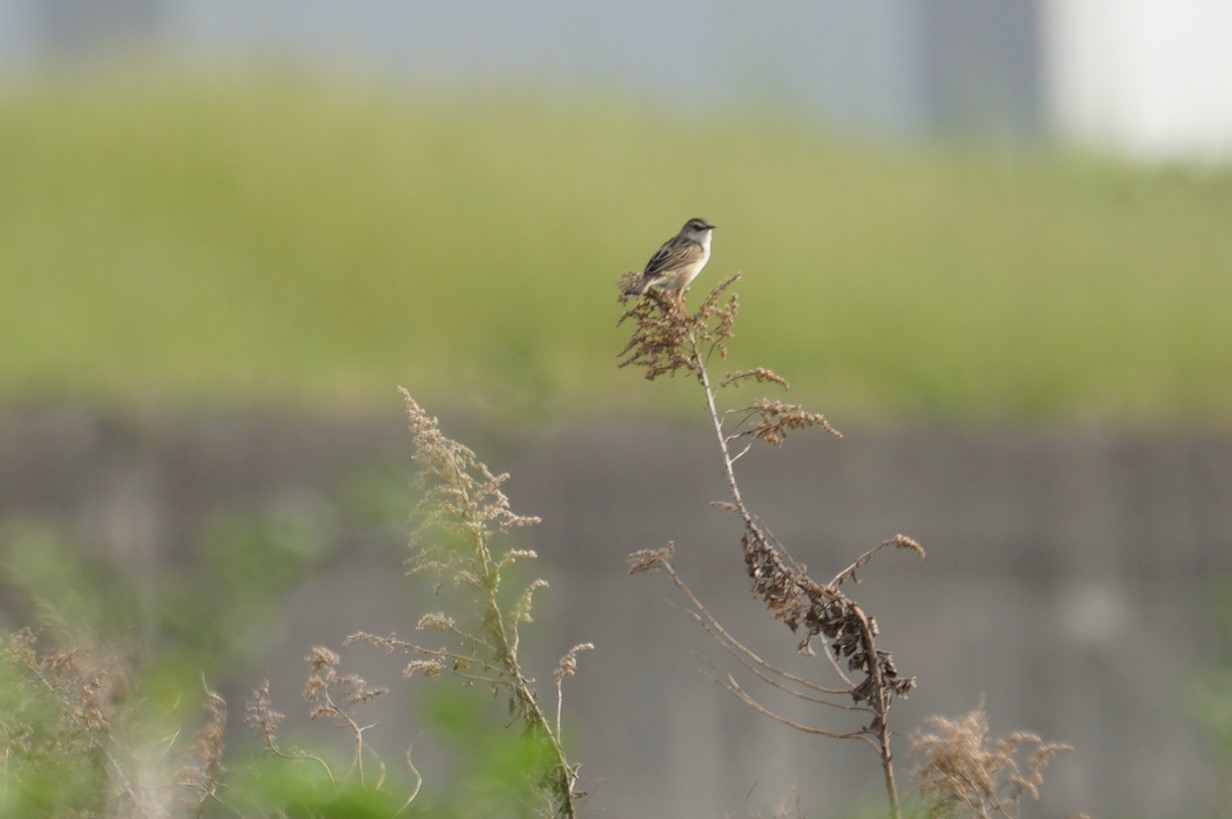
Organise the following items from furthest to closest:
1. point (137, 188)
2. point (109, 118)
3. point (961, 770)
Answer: point (109, 118), point (137, 188), point (961, 770)

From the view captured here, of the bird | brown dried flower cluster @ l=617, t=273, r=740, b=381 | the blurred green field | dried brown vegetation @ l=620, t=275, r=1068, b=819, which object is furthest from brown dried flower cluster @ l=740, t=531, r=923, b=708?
the blurred green field

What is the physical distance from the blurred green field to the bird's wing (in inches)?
103

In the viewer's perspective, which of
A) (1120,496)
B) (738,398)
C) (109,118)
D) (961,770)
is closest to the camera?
(961,770)

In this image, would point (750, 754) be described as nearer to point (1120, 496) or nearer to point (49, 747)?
point (1120, 496)

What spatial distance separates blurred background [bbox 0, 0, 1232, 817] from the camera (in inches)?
275

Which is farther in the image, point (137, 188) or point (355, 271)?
point (137, 188)

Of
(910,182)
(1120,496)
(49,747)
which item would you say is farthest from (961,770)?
(910,182)

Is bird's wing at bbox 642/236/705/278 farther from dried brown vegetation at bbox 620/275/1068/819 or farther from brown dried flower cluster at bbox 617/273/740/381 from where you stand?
dried brown vegetation at bbox 620/275/1068/819

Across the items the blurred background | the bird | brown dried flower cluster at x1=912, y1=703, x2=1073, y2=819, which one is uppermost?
the bird

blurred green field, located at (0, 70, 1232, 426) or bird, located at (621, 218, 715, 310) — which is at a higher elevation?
bird, located at (621, 218, 715, 310)

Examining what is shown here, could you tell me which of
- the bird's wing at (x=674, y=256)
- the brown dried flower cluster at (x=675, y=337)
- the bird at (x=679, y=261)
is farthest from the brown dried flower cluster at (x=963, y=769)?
the bird's wing at (x=674, y=256)

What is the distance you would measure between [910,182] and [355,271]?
3.61 m

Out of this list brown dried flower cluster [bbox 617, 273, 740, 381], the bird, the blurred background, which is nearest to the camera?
brown dried flower cluster [bbox 617, 273, 740, 381]

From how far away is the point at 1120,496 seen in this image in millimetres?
7758
